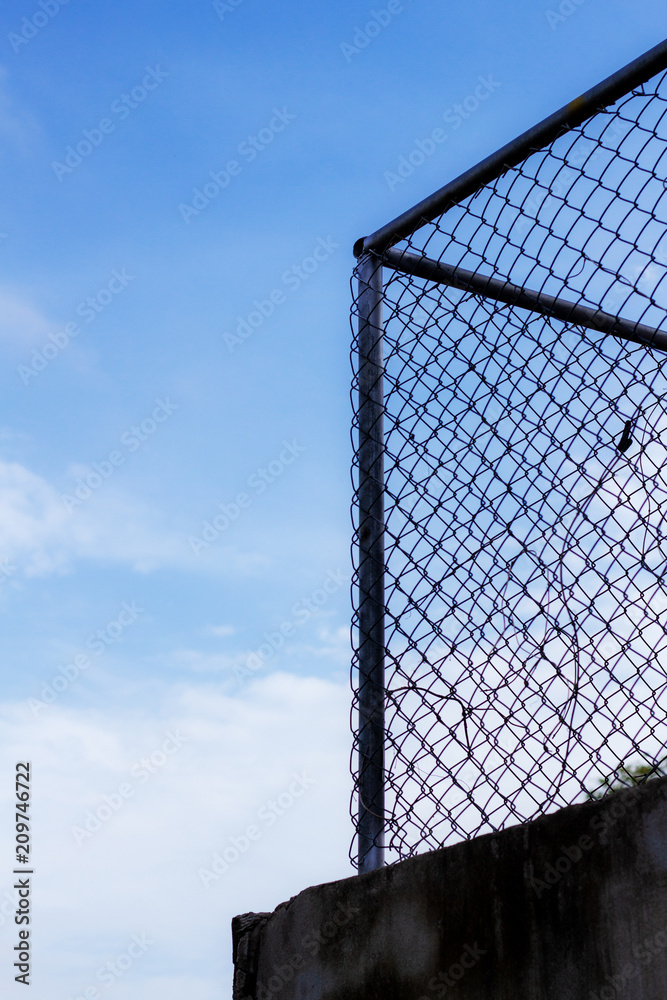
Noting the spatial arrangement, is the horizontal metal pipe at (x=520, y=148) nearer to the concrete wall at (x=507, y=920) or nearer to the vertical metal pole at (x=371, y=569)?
the vertical metal pole at (x=371, y=569)

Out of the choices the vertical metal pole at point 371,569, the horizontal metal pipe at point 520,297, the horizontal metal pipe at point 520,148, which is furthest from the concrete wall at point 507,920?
the horizontal metal pipe at point 520,148

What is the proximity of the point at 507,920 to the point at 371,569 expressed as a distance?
2.87 ft

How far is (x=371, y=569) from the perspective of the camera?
2.57m

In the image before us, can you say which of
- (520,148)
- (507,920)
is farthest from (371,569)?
(520,148)

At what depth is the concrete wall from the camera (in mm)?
1771

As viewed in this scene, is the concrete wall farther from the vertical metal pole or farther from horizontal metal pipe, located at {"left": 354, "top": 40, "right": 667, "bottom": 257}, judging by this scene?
horizontal metal pipe, located at {"left": 354, "top": 40, "right": 667, "bottom": 257}

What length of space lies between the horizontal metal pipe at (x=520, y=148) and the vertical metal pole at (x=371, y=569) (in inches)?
3.6

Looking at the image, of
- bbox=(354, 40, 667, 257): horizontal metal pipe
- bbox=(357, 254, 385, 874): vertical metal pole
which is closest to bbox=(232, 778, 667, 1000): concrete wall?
bbox=(357, 254, 385, 874): vertical metal pole

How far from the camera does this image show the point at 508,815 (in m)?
2.07

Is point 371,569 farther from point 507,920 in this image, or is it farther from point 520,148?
point 520,148

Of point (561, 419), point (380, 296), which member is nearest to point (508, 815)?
point (561, 419)

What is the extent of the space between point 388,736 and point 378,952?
0.44m

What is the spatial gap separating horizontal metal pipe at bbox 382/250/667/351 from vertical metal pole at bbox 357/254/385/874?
0.38 ft

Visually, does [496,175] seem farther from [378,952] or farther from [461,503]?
[378,952]
